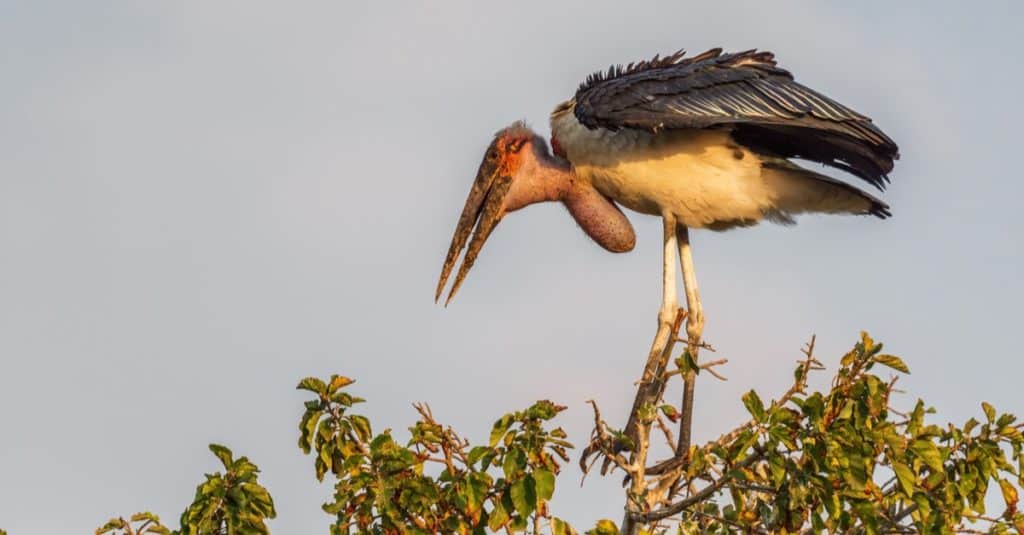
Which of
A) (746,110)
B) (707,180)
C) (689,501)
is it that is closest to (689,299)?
(707,180)

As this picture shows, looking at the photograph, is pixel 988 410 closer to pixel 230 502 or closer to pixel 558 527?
pixel 558 527

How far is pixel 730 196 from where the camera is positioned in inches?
294

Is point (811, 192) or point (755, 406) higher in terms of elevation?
point (811, 192)

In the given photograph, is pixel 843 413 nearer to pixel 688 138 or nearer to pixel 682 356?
pixel 682 356

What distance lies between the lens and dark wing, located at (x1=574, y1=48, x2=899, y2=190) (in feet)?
22.5

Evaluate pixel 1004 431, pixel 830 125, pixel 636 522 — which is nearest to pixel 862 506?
pixel 1004 431

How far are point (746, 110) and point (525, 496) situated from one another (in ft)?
8.50

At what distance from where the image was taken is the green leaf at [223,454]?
524cm

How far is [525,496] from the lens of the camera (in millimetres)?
4965

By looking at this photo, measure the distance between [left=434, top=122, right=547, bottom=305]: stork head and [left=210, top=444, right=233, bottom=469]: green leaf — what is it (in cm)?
308

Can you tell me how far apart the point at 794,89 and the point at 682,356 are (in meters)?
2.11

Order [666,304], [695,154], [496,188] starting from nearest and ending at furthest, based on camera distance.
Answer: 1. [695,154]
2. [666,304]
3. [496,188]

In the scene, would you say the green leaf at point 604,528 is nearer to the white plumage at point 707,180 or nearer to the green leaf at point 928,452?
the green leaf at point 928,452

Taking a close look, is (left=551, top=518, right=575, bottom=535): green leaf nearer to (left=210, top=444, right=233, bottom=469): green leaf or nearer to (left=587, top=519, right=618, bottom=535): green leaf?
(left=587, top=519, right=618, bottom=535): green leaf
